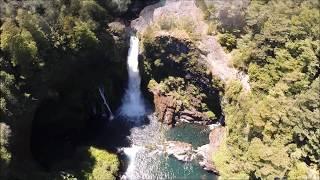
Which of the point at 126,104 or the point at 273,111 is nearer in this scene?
the point at 273,111

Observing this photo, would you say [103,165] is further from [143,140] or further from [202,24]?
[202,24]

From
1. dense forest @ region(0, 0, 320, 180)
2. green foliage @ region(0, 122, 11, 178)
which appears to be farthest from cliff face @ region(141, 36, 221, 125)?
A: green foliage @ region(0, 122, 11, 178)

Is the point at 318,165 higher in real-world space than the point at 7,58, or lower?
lower

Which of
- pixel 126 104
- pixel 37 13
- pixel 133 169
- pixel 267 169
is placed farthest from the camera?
pixel 126 104

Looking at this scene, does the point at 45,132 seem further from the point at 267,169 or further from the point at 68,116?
the point at 267,169

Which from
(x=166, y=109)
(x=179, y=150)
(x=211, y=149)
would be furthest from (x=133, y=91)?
(x=211, y=149)

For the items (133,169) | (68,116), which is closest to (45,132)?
(68,116)

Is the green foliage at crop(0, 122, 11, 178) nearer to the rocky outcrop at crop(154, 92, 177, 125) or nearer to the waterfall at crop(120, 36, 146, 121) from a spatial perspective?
the waterfall at crop(120, 36, 146, 121)
